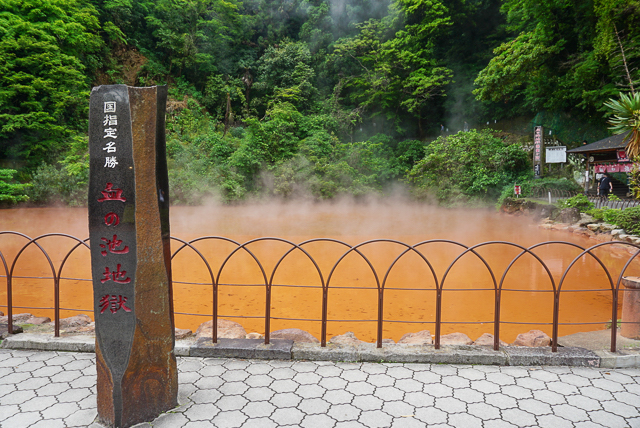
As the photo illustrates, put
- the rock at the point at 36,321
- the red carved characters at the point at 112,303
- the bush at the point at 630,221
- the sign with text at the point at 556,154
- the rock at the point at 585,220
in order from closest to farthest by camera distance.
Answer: the red carved characters at the point at 112,303 < the rock at the point at 36,321 < the bush at the point at 630,221 < the rock at the point at 585,220 < the sign with text at the point at 556,154

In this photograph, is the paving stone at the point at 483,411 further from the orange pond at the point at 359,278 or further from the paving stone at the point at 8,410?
the paving stone at the point at 8,410

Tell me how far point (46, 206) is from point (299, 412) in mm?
18176

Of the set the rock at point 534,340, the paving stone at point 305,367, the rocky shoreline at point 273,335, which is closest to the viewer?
the paving stone at point 305,367

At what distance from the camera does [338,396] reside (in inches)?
115

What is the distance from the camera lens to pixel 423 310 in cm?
595

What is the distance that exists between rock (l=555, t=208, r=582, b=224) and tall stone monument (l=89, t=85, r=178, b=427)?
45.5ft

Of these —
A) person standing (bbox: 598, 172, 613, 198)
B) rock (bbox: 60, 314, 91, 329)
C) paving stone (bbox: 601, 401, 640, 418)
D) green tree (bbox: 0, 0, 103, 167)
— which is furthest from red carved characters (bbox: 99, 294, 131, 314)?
green tree (bbox: 0, 0, 103, 167)

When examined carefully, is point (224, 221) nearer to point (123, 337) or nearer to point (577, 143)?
point (123, 337)

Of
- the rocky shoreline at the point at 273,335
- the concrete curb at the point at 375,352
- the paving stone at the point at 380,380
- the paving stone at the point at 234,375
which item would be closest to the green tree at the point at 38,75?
the rocky shoreline at the point at 273,335

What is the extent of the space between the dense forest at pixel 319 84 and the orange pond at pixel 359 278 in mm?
4571

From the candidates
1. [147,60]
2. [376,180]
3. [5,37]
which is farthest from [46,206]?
[376,180]

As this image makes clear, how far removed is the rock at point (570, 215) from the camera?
12822 millimetres

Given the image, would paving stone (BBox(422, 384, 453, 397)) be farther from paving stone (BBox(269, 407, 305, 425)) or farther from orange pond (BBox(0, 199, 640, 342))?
paving stone (BBox(269, 407, 305, 425))

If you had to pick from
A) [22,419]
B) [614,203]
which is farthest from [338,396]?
[614,203]
